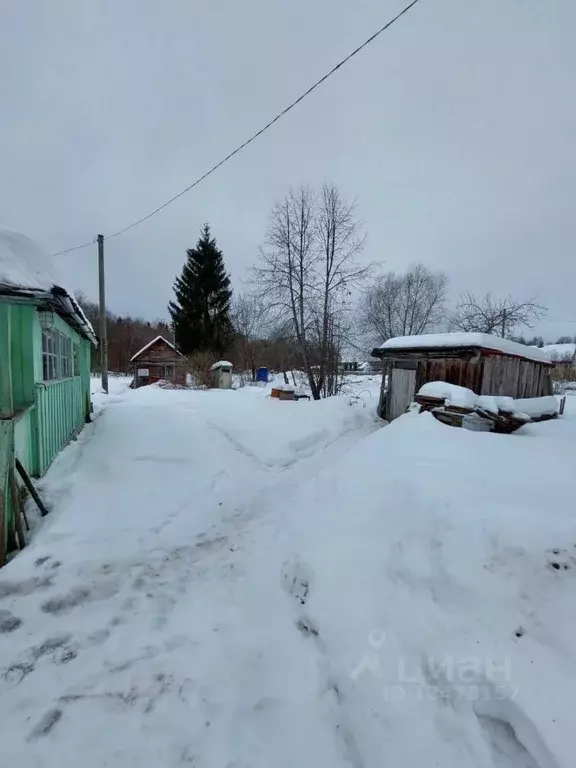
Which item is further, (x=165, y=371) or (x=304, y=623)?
(x=165, y=371)

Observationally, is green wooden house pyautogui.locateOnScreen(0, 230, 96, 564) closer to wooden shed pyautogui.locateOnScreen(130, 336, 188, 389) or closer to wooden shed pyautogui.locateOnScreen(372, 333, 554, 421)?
wooden shed pyautogui.locateOnScreen(372, 333, 554, 421)

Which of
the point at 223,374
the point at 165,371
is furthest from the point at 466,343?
the point at 165,371

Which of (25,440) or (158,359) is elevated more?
(158,359)

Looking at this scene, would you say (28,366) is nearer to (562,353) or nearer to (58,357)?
(58,357)

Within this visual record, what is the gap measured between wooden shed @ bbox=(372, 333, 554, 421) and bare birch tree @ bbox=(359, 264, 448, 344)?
18.1m

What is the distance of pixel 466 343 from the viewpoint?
28.8 ft

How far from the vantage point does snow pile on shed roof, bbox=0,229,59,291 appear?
3602mm

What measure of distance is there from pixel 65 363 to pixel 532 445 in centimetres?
876

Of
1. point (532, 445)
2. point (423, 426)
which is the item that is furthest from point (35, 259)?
point (532, 445)

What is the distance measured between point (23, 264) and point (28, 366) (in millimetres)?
1371

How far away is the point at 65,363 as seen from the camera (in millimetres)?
7148

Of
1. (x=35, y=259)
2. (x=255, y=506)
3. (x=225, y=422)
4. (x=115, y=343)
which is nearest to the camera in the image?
(x=35, y=259)

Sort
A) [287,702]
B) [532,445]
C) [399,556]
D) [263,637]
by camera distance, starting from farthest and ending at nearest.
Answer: [532,445], [399,556], [263,637], [287,702]

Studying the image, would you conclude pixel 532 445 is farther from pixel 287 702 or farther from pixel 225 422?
pixel 225 422
